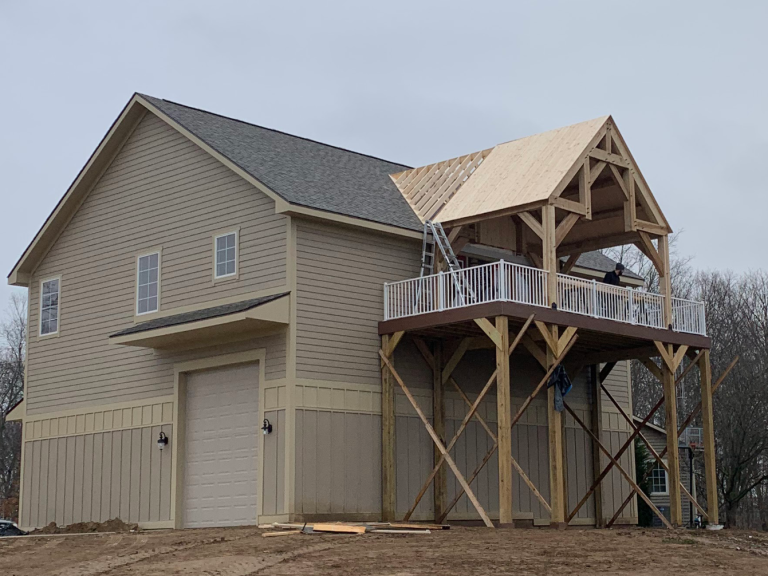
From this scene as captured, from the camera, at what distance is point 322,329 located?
82.3 feet

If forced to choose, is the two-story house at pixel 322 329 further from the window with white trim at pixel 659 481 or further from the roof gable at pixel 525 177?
the window with white trim at pixel 659 481

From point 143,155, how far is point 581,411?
12.8 metres

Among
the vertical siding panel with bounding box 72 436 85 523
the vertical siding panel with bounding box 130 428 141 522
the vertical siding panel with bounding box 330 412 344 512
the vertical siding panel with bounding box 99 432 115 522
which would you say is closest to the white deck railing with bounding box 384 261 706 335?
the vertical siding panel with bounding box 330 412 344 512

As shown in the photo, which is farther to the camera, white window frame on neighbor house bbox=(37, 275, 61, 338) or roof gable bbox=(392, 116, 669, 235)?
white window frame on neighbor house bbox=(37, 275, 61, 338)

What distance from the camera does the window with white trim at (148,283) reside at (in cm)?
2809

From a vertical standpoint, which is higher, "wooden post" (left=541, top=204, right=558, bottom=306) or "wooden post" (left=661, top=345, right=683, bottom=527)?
"wooden post" (left=541, top=204, right=558, bottom=306)

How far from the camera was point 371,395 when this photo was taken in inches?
1013

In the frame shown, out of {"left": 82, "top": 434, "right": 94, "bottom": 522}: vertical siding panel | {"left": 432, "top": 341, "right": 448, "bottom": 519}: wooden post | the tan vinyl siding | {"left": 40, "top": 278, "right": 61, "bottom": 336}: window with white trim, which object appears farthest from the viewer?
{"left": 40, "top": 278, "right": 61, "bottom": 336}: window with white trim

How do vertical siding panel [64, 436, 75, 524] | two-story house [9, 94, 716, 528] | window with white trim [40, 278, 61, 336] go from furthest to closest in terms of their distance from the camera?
window with white trim [40, 278, 61, 336], vertical siding panel [64, 436, 75, 524], two-story house [9, 94, 716, 528]

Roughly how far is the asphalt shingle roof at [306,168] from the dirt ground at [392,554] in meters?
7.44

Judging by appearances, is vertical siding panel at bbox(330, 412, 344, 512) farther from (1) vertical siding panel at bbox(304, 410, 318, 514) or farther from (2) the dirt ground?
(2) the dirt ground

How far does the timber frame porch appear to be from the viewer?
77.8 ft

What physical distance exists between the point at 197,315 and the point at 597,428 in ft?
36.7

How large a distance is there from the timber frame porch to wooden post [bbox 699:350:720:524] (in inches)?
0.9
